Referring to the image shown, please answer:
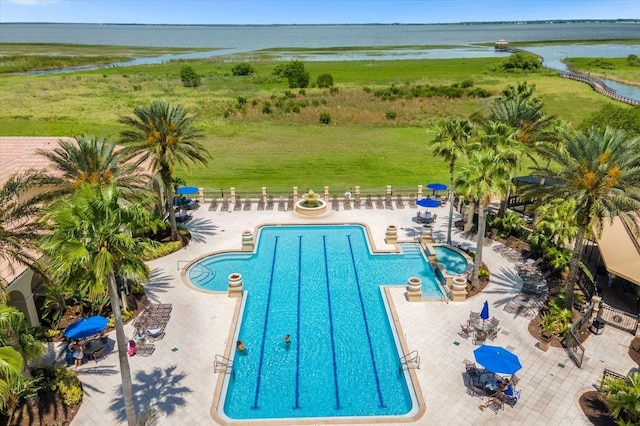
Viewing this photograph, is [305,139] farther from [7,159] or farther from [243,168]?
[7,159]

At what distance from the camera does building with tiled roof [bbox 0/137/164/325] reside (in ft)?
61.4

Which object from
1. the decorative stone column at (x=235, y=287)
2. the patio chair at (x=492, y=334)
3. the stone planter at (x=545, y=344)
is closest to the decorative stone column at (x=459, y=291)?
the patio chair at (x=492, y=334)

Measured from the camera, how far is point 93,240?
455 inches

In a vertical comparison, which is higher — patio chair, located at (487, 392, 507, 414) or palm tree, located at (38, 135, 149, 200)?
palm tree, located at (38, 135, 149, 200)

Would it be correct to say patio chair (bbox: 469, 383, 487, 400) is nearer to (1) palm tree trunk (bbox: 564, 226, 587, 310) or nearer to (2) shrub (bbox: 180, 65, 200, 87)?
(1) palm tree trunk (bbox: 564, 226, 587, 310)

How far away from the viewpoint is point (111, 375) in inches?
717

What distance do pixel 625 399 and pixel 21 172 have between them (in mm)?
30745

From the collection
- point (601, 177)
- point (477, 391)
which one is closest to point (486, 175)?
point (601, 177)

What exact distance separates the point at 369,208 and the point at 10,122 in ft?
184

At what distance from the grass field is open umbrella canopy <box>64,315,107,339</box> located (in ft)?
69.6

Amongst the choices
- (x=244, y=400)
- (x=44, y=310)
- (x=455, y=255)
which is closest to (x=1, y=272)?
(x=44, y=310)

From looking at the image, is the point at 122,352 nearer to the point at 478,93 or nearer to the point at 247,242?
the point at 247,242

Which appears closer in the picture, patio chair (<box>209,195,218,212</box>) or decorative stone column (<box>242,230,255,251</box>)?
decorative stone column (<box>242,230,255,251</box>)

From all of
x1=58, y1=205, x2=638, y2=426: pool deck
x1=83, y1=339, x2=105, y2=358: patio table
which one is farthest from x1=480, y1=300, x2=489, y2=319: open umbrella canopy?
x1=83, y1=339, x2=105, y2=358: patio table
